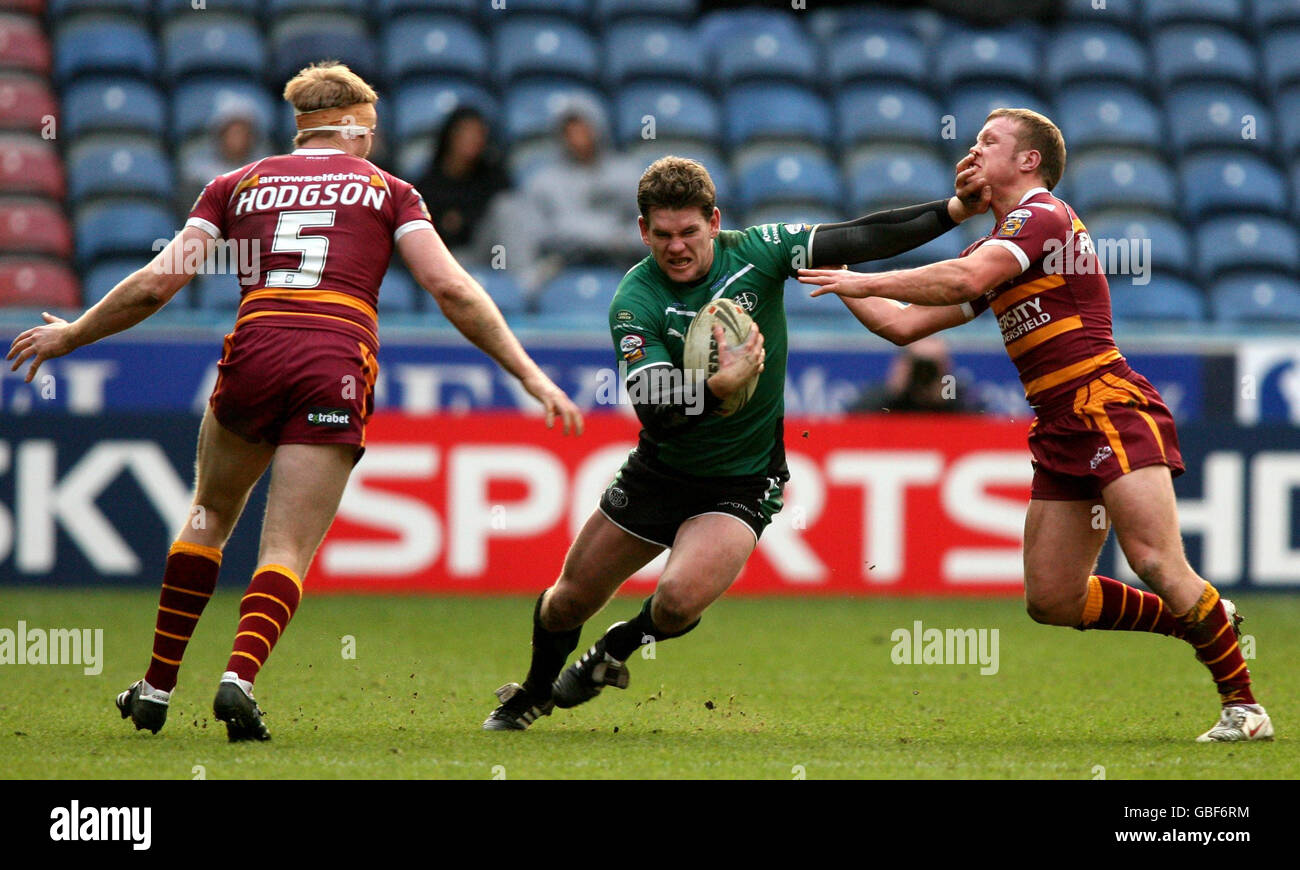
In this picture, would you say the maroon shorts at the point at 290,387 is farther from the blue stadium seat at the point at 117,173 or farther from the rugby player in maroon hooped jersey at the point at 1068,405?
the blue stadium seat at the point at 117,173

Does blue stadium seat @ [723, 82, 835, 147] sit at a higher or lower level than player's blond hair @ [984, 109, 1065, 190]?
higher

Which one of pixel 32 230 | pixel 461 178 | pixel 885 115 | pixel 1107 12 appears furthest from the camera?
pixel 1107 12

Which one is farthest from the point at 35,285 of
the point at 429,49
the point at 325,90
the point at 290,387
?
the point at 290,387

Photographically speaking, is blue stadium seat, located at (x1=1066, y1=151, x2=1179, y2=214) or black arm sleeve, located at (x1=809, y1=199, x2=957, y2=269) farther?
blue stadium seat, located at (x1=1066, y1=151, x2=1179, y2=214)

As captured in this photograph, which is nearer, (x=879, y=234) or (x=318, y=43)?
(x=879, y=234)

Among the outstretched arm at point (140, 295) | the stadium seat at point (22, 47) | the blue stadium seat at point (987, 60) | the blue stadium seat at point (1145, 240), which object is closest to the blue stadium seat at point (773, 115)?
the blue stadium seat at point (987, 60)

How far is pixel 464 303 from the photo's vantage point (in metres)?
5.25

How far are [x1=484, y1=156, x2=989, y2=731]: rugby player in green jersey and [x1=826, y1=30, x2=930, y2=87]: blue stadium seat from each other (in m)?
8.95

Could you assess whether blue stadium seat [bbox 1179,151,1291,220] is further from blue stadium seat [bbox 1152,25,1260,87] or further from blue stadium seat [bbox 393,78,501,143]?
blue stadium seat [bbox 393,78,501,143]

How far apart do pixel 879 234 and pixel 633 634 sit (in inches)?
63.9

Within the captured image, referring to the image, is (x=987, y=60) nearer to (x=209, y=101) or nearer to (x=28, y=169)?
(x=209, y=101)

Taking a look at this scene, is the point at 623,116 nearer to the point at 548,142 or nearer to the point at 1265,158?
the point at 548,142

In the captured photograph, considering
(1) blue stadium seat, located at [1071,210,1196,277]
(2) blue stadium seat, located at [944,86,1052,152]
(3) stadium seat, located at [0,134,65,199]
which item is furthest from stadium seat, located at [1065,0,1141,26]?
(3) stadium seat, located at [0,134,65,199]

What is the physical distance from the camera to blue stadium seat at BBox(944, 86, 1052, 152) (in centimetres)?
1384
